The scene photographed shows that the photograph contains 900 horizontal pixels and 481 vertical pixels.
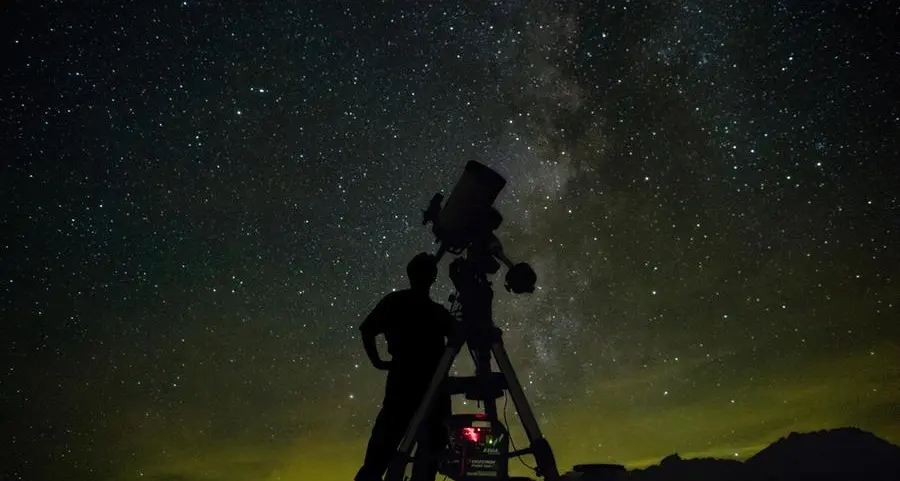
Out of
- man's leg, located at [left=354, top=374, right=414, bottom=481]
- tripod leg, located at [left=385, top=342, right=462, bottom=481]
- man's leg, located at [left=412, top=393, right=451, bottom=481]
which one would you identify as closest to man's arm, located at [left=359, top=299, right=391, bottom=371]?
man's leg, located at [left=354, top=374, right=414, bottom=481]

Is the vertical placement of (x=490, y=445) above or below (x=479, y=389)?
below

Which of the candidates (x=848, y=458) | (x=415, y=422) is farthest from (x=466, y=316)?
(x=848, y=458)

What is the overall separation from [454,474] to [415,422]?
222 centimetres

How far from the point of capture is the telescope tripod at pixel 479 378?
3316 mm

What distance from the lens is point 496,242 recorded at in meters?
5.05

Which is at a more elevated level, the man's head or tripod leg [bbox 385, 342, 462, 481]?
the man's head

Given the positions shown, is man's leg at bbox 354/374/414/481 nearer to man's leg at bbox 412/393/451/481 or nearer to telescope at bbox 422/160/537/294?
man's leg at bbox 412/393/451/481

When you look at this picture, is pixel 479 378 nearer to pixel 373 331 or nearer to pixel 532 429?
pixel 532 429

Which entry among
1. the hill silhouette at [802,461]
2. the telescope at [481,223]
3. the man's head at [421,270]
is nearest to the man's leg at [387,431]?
the man's head at [421,270]

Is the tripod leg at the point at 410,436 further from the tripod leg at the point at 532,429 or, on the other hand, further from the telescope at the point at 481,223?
→ the telescope at the point at 481,223

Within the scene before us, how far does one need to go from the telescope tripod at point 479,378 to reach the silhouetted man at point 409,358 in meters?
0.10

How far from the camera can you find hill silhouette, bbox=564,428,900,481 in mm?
80438

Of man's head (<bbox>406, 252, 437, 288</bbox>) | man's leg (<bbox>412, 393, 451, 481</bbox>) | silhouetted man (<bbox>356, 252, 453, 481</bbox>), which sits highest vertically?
man's head (<bbox>406, 252, 437, 288</bbox>)

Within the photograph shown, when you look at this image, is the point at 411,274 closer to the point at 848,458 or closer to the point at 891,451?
the point at 848,458
